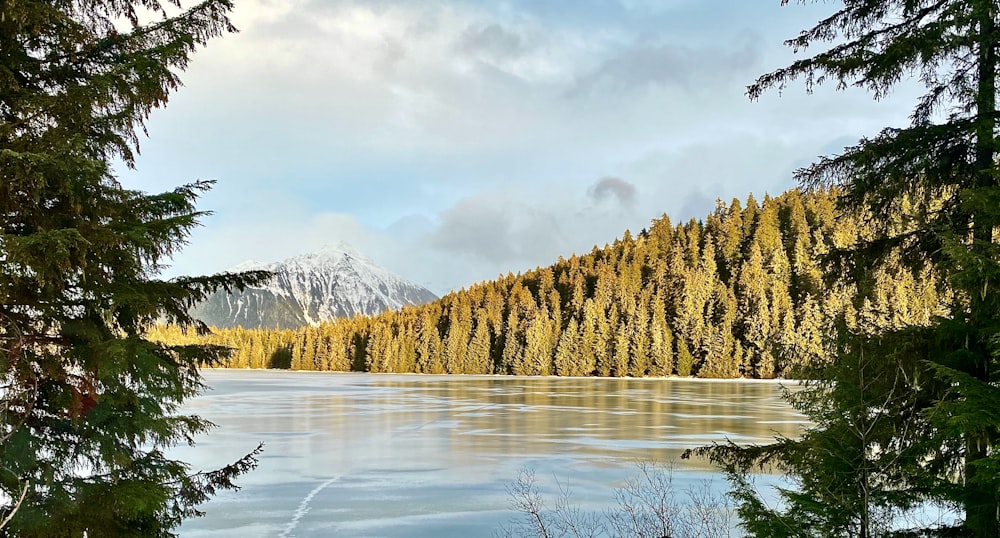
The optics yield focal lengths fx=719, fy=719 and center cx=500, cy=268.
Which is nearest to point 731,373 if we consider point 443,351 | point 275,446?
point 443,351

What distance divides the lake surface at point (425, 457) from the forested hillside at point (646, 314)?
5037cm

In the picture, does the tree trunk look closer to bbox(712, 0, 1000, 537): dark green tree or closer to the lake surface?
bbox(712, 0, 1000, 537): dark green tree

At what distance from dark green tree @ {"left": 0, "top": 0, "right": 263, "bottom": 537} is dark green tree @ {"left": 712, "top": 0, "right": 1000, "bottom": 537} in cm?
538

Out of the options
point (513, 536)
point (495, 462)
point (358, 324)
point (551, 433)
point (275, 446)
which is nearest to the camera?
point (513, 536)

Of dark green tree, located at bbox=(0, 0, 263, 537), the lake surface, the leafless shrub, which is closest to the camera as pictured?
dark green tree, located at bbox=(0, 0, 263, 537)

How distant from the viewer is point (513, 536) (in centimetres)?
1009

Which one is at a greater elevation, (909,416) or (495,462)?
(909,416)

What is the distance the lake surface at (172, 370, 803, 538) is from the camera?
36.6 ft

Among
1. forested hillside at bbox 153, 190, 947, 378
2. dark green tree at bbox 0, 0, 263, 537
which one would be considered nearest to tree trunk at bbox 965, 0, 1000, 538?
dark green tree at bbox 0, 0, 263, 537

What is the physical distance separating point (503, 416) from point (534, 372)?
66.4 meters

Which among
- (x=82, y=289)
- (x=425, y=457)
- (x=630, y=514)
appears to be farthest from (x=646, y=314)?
(x=82, y=289)

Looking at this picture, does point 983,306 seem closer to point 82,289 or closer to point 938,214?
point 938,214

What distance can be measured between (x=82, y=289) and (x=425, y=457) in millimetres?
12515

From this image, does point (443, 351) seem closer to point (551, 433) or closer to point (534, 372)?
point (534, 372)
